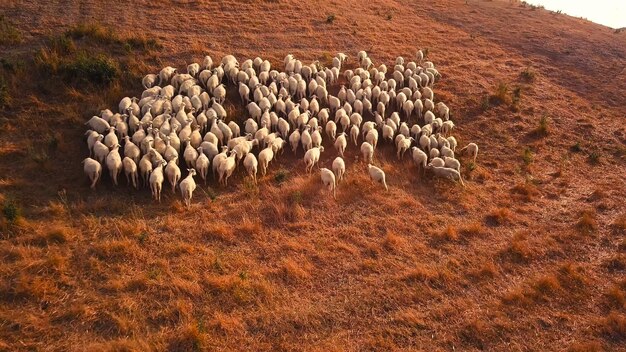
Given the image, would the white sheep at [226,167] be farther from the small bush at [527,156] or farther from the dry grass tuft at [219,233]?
the small bush at [527,156]

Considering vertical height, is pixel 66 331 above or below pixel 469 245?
below

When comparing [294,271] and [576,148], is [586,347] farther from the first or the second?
[576,148]

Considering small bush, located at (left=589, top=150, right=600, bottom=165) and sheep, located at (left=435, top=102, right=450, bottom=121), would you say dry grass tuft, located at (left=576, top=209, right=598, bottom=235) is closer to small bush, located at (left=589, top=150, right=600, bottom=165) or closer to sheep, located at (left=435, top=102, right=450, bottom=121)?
small bush, located at (left=589, top=150, right=600, bottom=165)

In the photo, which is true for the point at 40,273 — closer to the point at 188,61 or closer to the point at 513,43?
the point at 188,61

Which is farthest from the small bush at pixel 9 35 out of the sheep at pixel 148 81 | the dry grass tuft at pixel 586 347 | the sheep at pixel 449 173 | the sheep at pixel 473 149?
the dry grass tuft at pixel 586 347

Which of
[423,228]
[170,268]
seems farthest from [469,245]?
[170,268]

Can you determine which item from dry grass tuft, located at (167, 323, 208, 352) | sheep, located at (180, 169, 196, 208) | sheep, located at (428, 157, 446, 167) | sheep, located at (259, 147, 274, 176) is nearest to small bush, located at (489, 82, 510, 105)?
sheep, located at (428, 157, 446, 167)
